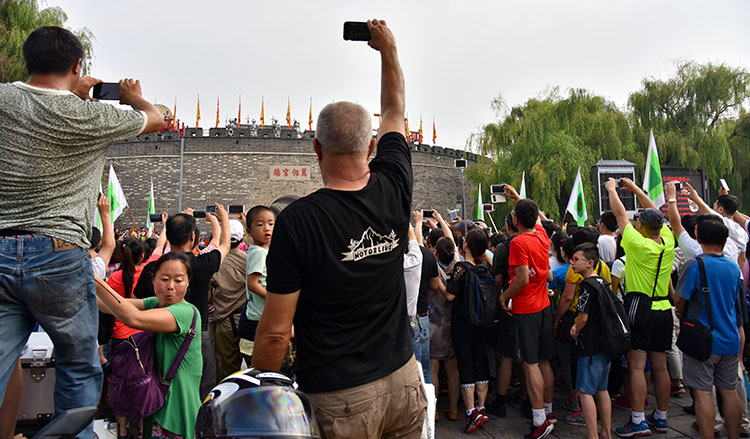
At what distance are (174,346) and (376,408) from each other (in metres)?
1.40

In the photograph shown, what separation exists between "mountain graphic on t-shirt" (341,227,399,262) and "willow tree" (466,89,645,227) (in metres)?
16.8

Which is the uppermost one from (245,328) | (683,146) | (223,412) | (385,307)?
(683,146)

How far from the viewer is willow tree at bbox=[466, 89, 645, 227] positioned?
679 inches

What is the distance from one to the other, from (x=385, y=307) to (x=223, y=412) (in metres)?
0.60

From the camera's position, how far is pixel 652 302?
142 inches

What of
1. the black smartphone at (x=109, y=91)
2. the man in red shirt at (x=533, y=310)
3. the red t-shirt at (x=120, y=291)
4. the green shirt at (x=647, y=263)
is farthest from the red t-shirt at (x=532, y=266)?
the black smartphone at (x=109, y=91)

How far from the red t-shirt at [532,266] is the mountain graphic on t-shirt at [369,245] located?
233 cm

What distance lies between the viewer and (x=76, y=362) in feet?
5.51

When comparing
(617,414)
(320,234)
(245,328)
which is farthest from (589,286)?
(320,234)

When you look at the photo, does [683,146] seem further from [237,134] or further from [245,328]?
[237,134]

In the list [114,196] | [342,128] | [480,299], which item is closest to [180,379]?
[342,128]

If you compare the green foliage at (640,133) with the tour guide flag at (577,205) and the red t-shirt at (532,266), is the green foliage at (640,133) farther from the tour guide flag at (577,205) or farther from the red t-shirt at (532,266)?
the red t-shirt at (532,266)

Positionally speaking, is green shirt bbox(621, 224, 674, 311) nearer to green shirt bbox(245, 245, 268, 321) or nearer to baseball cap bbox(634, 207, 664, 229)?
baseball cap bbox(634, 207, 664, 229)

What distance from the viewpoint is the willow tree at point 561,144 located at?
17.2 meters
